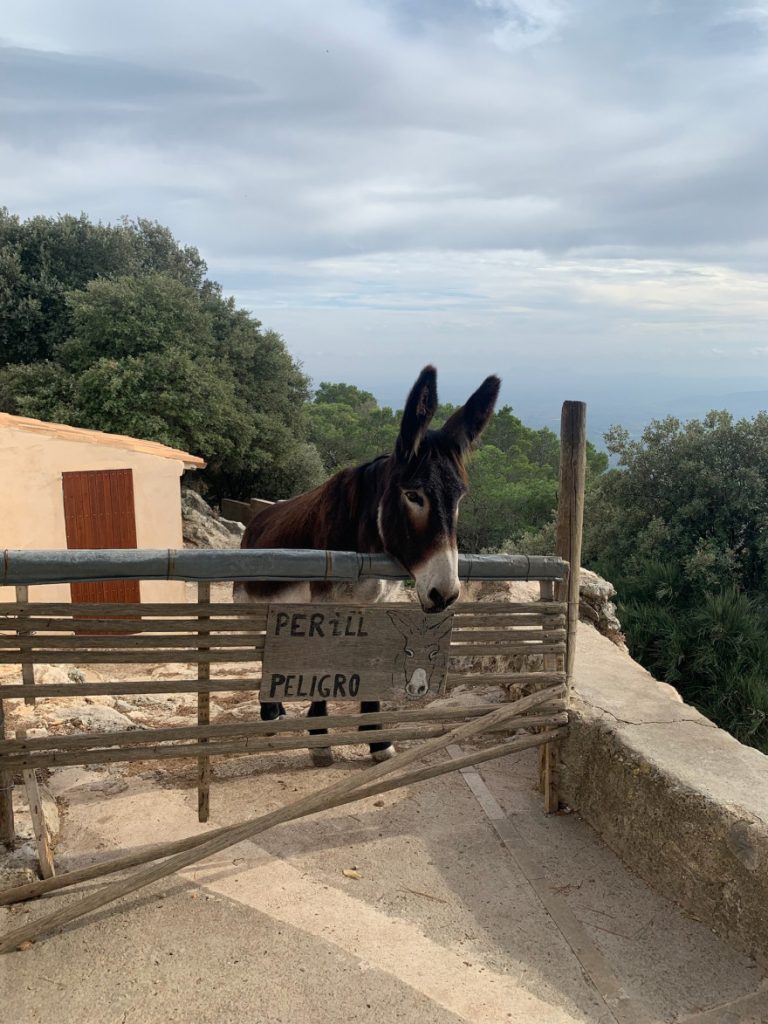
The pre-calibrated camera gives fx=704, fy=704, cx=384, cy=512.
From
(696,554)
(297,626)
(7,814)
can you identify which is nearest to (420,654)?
(297,626)

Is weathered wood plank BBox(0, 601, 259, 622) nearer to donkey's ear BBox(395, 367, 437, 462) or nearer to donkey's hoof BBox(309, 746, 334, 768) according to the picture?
donkey's ear BBox(395, 367, 437, 462)

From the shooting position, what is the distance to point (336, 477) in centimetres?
439

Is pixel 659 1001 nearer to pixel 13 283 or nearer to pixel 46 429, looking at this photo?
pixel 46 429

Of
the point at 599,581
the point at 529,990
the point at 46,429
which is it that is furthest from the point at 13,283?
the point at 529,990

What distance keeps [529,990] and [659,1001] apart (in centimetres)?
49

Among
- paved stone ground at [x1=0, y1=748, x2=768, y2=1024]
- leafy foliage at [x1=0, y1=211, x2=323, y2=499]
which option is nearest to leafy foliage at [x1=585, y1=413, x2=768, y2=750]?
paved stone ground at [x1=0, y1=748, x2=768, y2=1024]

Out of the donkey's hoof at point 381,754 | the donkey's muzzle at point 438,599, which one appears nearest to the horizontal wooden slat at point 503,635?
the donkey's muzzle at point 438,599

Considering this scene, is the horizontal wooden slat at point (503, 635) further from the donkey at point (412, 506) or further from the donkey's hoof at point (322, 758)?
the donkey's hoof at point (322, 758)

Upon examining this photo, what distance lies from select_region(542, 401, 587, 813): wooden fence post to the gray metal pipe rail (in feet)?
1.48

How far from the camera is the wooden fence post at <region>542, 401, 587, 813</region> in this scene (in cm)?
395

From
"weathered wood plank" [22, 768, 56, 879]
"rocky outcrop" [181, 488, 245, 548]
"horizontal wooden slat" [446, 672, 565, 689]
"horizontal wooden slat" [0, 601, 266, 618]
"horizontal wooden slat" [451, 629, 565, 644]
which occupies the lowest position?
"rocky outcrop" [181, 488, 245, 548]

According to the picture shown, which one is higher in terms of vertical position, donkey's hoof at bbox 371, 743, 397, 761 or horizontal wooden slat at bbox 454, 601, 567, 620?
horizontal wooden slat at bbox 454, 601, 567, 620

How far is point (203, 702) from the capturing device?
340cm

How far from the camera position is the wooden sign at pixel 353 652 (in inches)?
127
